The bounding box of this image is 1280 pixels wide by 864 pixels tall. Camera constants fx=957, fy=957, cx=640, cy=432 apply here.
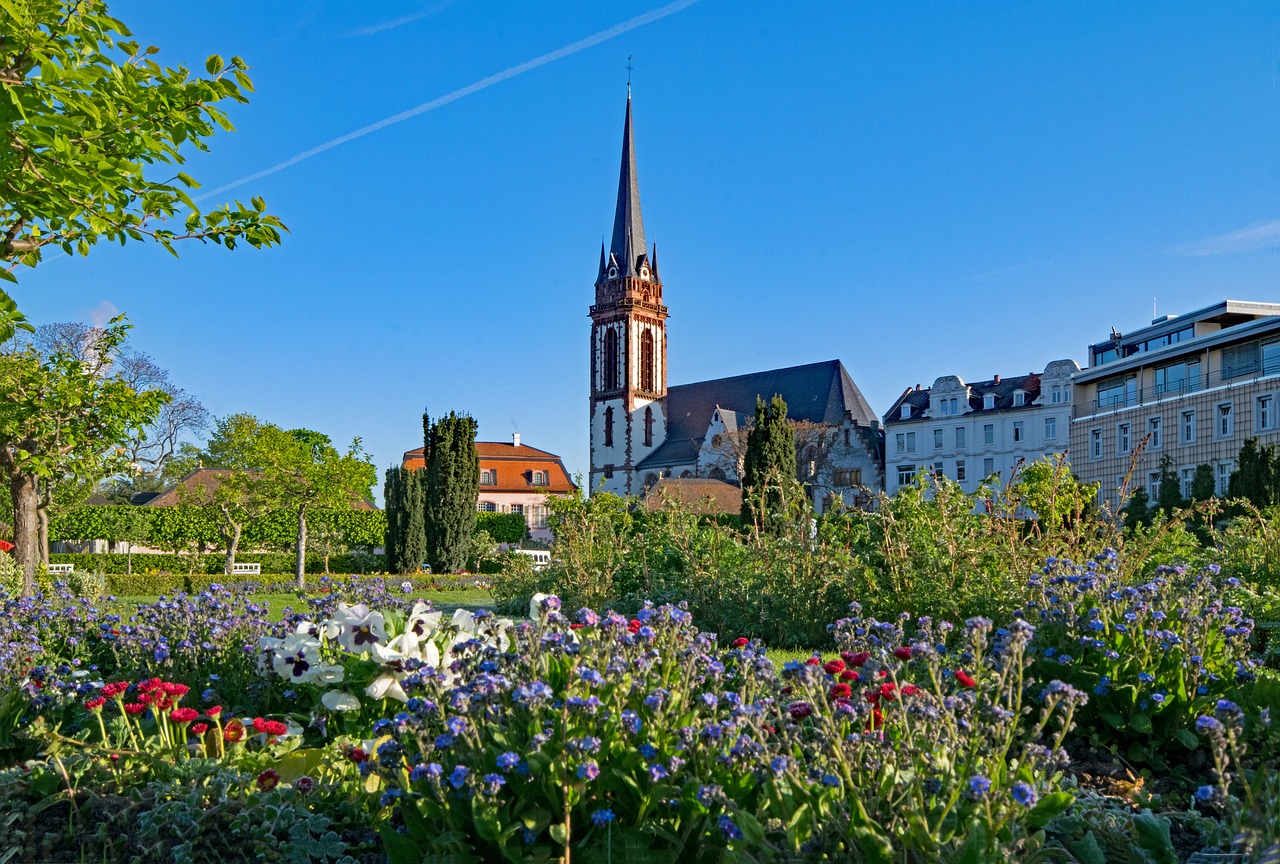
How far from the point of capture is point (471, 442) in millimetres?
26156

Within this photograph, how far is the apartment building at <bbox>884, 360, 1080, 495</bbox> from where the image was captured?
47.8m

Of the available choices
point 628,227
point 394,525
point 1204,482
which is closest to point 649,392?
point 628,227

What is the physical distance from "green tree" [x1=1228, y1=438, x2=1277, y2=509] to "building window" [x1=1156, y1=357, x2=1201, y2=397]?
10.7 meters

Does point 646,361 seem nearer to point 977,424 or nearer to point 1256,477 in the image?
point 977,424

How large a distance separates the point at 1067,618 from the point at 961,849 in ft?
7.47

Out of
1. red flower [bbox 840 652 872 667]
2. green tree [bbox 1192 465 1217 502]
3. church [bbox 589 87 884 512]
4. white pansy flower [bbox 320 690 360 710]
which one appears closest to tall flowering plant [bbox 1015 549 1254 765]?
red flower [bbox 840 652 872 667]

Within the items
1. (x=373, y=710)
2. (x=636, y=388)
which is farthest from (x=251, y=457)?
(x=636, y=388)

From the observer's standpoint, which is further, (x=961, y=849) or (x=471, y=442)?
(x=471, y=442)

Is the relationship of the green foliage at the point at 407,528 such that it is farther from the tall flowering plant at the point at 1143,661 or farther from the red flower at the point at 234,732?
the tall flowering plant at the point at 1143,661

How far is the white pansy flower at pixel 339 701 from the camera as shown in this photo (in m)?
3.81

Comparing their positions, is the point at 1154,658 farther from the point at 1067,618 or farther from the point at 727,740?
the point at 727,740

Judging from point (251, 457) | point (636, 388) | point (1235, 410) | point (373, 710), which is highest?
A: point (636, 388)

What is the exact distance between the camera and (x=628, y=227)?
69875 millimetres

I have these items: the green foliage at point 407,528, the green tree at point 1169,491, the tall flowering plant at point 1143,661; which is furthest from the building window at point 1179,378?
the tall flowering plant at point 1143,661
